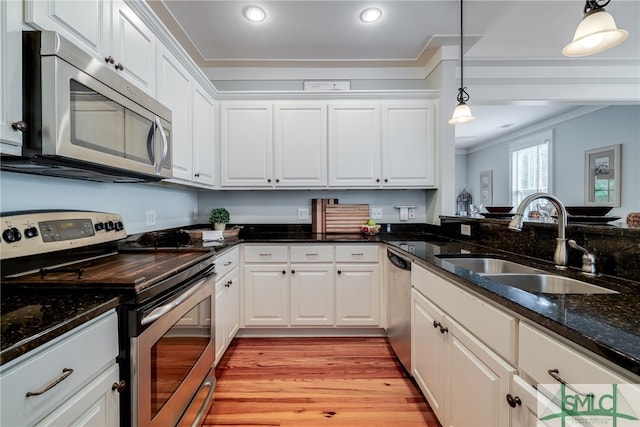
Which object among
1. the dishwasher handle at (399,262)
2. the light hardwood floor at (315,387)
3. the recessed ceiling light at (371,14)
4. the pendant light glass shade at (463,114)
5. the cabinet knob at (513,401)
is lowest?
the light hardwood floor at (315,387)

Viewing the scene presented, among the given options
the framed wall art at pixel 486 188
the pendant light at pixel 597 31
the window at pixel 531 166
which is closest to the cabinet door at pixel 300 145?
the pendant light at pixel 597 31

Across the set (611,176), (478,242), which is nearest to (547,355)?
(478,242)

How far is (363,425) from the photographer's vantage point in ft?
5.03

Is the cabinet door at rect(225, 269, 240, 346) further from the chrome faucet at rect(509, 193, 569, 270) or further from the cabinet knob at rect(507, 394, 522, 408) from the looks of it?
the chrome faucet at rect(509, 193, 569, 270)

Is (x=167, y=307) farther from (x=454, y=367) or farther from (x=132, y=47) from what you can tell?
(x=132, y=47)

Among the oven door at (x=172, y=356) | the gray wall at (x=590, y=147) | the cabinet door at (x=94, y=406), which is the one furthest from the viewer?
the gray wall at (x=590, y=147)

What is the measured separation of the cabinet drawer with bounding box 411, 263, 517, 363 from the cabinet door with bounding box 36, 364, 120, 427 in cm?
124

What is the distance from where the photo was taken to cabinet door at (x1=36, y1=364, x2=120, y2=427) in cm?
69

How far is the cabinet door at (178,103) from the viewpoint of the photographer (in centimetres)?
178

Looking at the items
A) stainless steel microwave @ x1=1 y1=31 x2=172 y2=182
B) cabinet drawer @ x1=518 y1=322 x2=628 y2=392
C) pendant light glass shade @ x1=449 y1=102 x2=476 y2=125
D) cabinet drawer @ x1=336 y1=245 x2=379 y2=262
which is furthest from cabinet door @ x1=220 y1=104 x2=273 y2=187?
cabinet drawer @ x1=518 y1=322 x2=628 y2=392

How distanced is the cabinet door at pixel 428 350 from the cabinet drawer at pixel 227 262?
130 centimetres

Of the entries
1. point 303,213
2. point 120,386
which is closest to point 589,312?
point 120,386

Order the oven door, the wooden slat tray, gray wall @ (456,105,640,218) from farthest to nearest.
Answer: gray wall @ (456,105,640,218) → the wooden slat tray → the oven door

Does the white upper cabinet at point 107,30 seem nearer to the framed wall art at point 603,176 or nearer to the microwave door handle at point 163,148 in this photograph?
the microwave door handle at point 163,148
